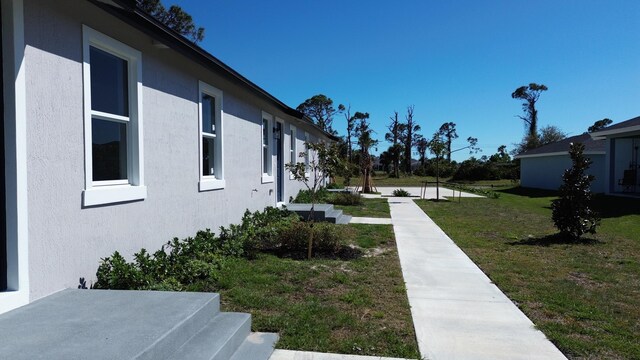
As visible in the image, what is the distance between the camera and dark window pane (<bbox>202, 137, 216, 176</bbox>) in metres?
7.07

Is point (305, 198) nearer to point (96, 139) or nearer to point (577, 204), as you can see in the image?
point (577, 204)

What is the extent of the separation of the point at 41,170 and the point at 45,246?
0.63 meters

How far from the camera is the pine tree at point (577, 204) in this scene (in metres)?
8.94

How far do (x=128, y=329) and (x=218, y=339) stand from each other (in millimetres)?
693

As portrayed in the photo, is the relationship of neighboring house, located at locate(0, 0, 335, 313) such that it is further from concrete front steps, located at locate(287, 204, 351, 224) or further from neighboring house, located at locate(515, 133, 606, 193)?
neighboring house, located at locate(515, 133, 606, 193)

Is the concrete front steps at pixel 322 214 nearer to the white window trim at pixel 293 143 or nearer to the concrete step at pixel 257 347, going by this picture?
the white window trim at pixel 293 143

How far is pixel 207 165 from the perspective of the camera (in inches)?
284

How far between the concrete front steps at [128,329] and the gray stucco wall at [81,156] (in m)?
0.43

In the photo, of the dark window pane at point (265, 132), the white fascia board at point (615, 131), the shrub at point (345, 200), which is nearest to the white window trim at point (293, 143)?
the dark window pane at point (265, 132)

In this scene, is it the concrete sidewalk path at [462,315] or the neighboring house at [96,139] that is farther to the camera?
the concrete sidewalk path at [462,315]

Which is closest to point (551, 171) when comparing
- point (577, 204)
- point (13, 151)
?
point (577, 204)

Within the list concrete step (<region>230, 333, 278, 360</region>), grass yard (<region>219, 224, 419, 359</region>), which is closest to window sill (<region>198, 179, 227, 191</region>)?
grass yard (<region>219, 224, 419, 359</region>)

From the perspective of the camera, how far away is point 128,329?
9.05 ft

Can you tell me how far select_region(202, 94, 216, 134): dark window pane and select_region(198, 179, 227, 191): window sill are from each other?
865mm
